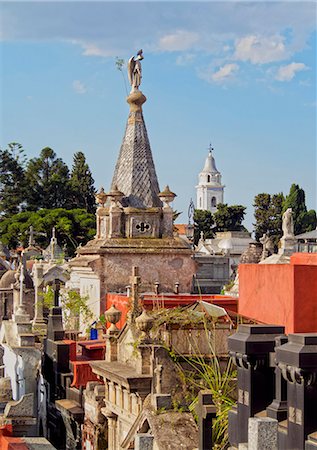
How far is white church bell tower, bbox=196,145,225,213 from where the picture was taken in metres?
144

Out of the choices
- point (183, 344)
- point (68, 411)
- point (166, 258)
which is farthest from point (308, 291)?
point (166, 258)

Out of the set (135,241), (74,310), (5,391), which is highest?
(135,241)

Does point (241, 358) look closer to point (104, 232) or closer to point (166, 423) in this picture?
point (166, 423)

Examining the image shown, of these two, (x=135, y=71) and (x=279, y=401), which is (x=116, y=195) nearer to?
(x=135, y=71)

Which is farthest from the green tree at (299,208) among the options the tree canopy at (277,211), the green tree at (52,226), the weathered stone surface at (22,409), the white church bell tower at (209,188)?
the weathered stone surface at (22,409)

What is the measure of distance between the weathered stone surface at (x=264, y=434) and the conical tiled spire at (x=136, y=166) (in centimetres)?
1684

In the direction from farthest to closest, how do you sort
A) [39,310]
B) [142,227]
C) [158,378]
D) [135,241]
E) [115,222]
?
[39,310]
[142,227]
[115,222]
[135,241]
[158,378]

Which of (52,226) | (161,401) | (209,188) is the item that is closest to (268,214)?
(52,226)

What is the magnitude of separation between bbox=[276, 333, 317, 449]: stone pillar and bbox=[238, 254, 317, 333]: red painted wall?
5.17 metres

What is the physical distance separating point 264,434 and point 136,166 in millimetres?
17846

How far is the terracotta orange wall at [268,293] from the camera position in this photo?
15.6m

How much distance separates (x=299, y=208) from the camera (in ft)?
322

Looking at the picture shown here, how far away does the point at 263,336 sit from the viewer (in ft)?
37.7

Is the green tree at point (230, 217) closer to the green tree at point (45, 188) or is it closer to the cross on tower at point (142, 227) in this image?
the green tree at point (45, 188)
